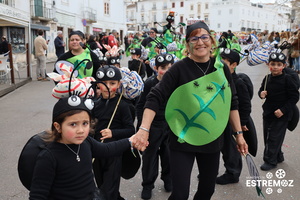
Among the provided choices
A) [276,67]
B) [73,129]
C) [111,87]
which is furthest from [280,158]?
[73,129]

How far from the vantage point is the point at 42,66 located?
41.7ft

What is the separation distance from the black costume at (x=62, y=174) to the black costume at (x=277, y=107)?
2.81 meters

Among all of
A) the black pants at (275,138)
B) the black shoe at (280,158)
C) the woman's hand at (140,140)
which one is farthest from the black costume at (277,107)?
the woman's hand at (140,140)

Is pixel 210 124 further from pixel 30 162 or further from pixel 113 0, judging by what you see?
pixel 113 0

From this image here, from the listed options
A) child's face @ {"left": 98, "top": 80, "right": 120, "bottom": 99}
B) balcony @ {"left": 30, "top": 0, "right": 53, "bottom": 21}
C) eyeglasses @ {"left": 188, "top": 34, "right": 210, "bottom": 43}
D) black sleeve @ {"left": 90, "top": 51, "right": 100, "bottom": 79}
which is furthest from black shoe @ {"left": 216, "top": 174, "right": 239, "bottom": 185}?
balcony @ {"left": 30, "top": 0, "right": 53, "bottom": 21}

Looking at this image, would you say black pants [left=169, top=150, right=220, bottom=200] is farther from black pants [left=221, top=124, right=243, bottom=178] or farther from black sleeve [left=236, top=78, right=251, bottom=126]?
black pants [left=221, top=124, right=243, bottom=178]

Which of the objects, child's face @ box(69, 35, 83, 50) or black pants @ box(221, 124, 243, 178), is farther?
child's face @ box(69, 35, 83, 50)

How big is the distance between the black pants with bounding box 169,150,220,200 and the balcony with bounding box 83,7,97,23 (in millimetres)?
30305

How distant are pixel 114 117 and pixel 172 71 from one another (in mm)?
872

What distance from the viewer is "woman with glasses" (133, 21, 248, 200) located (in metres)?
2.51


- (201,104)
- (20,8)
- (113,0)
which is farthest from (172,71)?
(113,0)

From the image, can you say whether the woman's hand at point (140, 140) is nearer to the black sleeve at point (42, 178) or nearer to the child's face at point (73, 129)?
the child's face at point (73, 129)

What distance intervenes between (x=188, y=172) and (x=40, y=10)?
2202 centimetres

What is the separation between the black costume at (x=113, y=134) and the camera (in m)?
3.04
